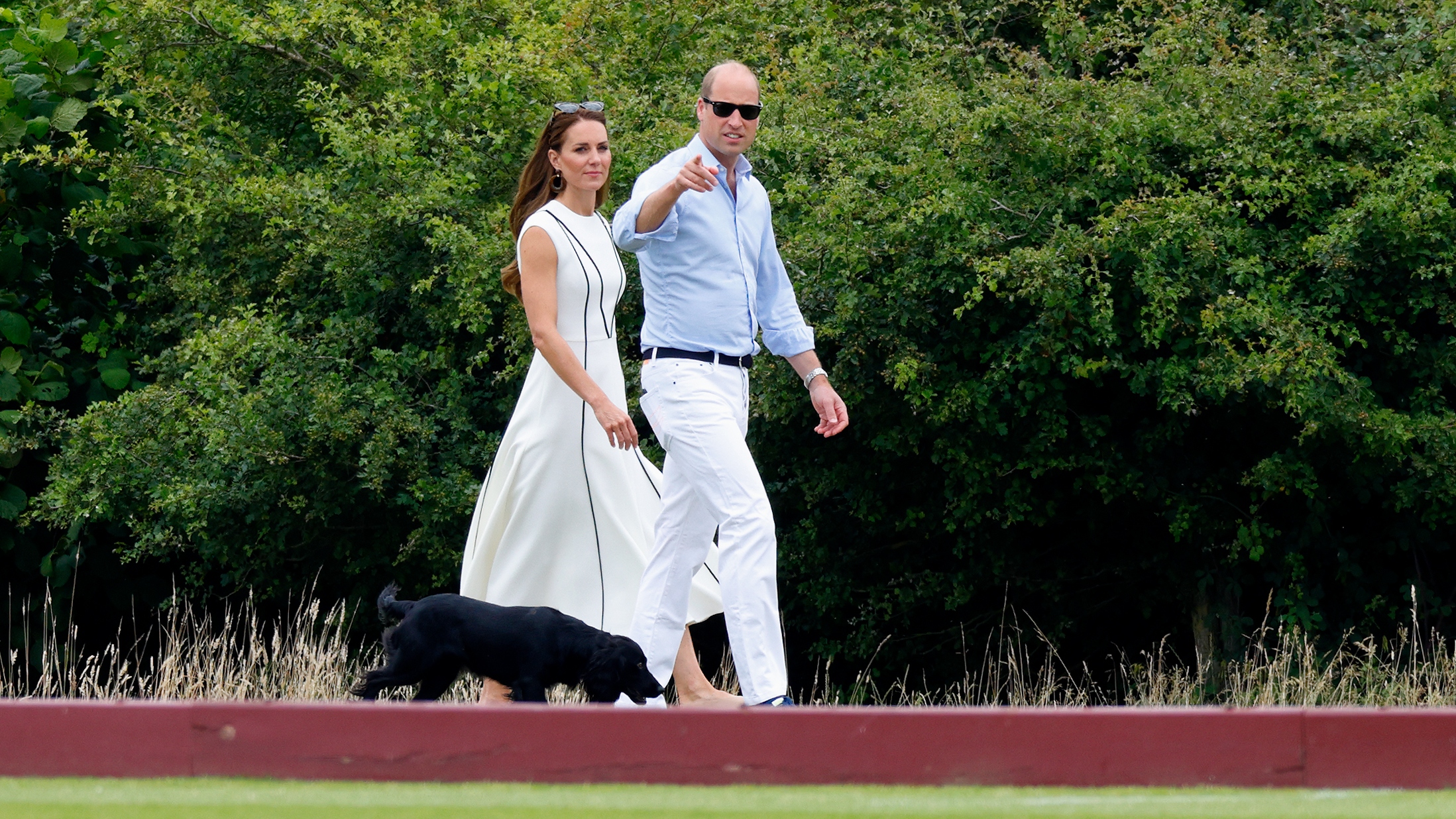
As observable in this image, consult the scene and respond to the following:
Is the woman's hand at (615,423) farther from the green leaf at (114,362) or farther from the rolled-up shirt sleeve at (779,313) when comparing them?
the green leaf at (114,362)

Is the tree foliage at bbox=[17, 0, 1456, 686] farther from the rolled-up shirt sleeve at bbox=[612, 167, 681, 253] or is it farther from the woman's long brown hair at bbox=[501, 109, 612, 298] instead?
the rolled-up shirt sleeve at bbox=[612, 167, 681, 253]

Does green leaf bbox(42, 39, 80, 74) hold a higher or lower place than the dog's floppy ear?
higher

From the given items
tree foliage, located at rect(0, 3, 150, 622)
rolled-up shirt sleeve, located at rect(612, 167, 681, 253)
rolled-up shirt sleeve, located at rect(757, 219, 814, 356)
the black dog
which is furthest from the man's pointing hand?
tree foliage, located at rect(0, 3, 150, 622)

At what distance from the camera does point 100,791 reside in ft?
12.2

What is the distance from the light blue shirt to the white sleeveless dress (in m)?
0.30

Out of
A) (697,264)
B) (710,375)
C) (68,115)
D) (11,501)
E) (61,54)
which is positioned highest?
(61,54)

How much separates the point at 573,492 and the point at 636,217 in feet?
3.53

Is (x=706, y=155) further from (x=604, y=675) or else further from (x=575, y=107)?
(x=604, y=675)

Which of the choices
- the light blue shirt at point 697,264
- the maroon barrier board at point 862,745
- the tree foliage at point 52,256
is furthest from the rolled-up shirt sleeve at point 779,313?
the tree foliage at point 52,256

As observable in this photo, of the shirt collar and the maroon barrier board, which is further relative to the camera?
the shirt collar

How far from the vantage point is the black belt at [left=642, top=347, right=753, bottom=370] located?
5.50 metres

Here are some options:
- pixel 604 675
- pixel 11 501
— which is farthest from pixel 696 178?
pixel 11 501

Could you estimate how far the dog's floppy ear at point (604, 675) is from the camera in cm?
518

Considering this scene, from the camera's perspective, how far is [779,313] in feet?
19.4
